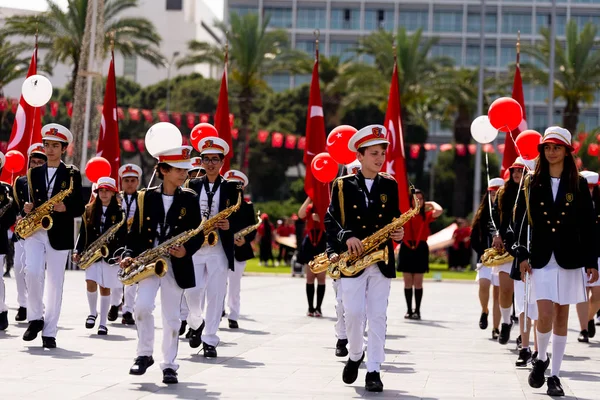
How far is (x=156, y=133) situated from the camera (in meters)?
9.85

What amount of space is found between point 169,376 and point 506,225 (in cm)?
411

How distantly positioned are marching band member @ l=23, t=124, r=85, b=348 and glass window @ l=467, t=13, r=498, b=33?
90190 millimetres

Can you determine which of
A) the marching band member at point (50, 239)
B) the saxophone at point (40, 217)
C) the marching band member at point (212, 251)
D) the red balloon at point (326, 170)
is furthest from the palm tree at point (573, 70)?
the saxophone at point (40, 217)

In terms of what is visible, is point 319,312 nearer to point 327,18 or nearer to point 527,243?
point 527,243

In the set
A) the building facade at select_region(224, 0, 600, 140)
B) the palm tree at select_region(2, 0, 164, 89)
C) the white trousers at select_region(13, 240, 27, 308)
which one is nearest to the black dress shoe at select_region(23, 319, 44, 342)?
the white trousers at select_region(13, 240, 27, 308)

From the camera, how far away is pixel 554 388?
8.86 m

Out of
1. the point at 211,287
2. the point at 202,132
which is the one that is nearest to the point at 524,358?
the point at 211,287

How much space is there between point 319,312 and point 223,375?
24.8 ft

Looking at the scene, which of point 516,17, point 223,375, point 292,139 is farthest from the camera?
point 516,17

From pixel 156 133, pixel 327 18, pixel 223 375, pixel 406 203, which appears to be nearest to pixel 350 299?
pixel 223 375

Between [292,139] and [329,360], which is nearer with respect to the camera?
[329,360]

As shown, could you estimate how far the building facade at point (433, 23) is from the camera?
98.6 m

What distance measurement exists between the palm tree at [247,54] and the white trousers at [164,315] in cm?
4199

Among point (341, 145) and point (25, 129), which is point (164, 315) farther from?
point (25, 129)
